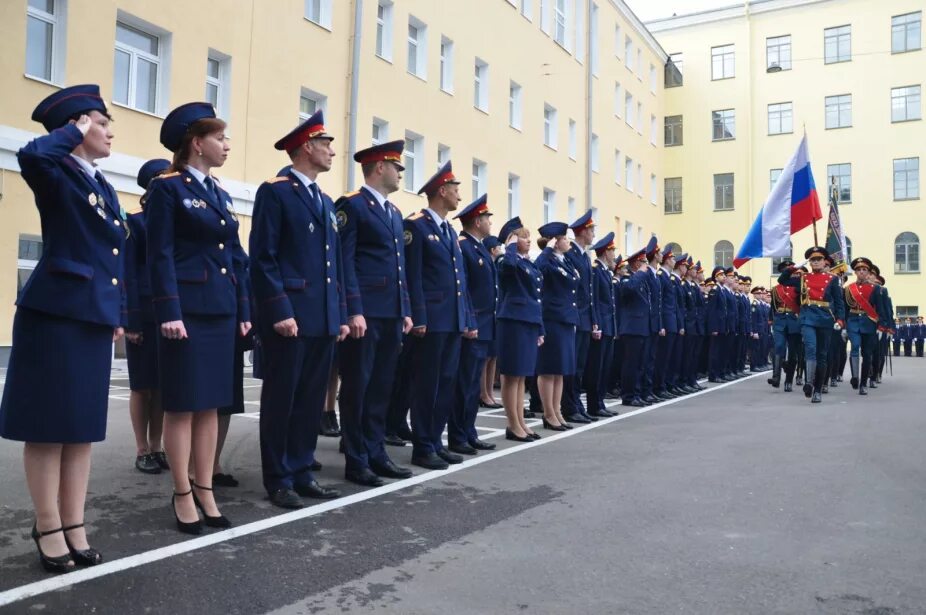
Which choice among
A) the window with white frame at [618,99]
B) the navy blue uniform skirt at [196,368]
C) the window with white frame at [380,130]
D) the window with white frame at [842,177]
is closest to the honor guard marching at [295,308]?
the navy blue uniform skirt at [196,368]

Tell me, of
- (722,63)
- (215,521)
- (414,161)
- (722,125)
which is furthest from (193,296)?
(722,63)

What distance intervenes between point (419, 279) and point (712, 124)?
Answer: 4064cm

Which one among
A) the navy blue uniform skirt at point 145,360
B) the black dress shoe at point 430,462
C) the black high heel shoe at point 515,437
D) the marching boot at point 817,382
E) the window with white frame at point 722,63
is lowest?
the black dress shoe at point 430,462

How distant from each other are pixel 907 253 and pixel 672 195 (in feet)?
36.2

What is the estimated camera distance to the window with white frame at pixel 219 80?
54.2 ft

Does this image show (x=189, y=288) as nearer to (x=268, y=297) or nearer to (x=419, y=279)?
(x=268, y=297)

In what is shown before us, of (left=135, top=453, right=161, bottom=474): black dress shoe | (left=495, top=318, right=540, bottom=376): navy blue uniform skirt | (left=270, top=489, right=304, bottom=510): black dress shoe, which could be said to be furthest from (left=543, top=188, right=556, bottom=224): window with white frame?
(left=270, top=489, right=304, bottom=510): black dress shoe

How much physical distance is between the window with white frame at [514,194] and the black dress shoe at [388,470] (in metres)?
22.3

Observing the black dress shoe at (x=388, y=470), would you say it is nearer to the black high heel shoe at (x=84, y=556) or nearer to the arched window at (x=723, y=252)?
the black high heel shoe at (x=84, y=556)

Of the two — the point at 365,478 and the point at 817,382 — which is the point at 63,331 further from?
the point at 817,382

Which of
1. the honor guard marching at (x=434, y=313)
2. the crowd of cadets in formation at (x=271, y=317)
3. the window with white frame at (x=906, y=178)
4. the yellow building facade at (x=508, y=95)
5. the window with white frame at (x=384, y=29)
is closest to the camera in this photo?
the crowd of cadets in formation at (x=271, y=317)

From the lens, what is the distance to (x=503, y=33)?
2659cm

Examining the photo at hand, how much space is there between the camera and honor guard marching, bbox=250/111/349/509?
478 centimetres

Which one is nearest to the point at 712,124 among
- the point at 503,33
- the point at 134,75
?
the point at 503,33
